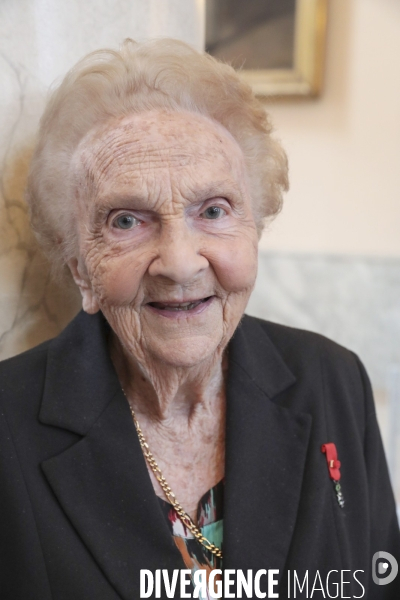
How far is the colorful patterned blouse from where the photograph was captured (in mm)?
1093

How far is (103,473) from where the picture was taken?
42.5 inches

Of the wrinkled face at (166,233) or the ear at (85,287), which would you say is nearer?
the wrinkled face at (166,233)

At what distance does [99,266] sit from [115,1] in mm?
707

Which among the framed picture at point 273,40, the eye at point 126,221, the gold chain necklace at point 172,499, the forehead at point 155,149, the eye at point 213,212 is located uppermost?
the framed picture at point 273,40

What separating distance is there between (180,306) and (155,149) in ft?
0.94

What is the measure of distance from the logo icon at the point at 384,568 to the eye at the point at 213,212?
0.84 meters

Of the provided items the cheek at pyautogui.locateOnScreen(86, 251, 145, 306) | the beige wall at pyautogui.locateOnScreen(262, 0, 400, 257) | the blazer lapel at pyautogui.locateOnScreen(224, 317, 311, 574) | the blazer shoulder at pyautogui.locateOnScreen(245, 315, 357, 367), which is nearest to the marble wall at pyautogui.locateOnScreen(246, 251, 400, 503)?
the beige wall at pyautogui.locateOnScreen(262, 0, 400, 257)

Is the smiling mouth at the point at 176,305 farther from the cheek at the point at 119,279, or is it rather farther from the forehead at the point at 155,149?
the forehead at the point at 155,149

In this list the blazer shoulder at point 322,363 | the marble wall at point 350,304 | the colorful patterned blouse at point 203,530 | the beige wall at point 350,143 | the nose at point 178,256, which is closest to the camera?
the nose at point 178,256

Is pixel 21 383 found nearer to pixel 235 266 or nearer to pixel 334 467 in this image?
pixel 235 266

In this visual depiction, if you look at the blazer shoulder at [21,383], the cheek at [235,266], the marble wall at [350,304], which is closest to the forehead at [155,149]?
the cheek at [235,266]

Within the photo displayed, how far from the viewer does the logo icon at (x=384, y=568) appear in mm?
1266

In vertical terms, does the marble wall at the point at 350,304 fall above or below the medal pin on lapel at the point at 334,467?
above

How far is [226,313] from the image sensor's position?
3.59 ft
